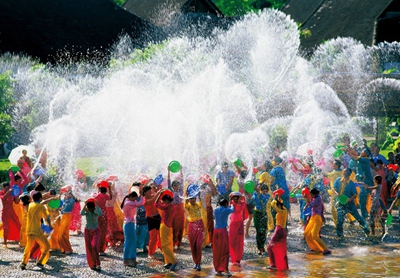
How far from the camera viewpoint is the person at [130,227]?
1292 cm

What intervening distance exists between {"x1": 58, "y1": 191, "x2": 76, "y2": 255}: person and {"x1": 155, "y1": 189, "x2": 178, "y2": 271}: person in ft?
6.05

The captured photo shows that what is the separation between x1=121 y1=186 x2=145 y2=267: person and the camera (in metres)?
12.9

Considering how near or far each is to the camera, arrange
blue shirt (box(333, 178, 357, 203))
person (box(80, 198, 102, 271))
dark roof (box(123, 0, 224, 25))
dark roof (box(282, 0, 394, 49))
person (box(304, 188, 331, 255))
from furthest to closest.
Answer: dark roof (box(123, 0, 224, 25)) < dark roof (box(282, 0, 394, 49)) < blue shirt (box(333, 178, 357, 203)) < person (box(304, 188, 331, 255)) < person (box(80, 198, 102, 271))

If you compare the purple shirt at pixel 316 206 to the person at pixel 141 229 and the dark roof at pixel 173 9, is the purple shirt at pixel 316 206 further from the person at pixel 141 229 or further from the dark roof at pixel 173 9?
the dark roof at pixel 173 9

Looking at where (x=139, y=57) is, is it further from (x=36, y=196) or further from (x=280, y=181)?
(x=36, y=196)

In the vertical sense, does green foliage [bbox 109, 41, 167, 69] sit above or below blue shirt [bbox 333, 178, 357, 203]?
above

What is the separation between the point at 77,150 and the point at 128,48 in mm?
6887

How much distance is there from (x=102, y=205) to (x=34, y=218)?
142 cm

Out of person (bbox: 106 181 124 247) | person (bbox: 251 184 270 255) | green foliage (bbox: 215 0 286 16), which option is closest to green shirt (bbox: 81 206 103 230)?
person (bbox: 106 181 124 247)

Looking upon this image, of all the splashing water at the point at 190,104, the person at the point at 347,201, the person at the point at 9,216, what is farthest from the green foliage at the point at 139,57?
the person at the point at 347,201

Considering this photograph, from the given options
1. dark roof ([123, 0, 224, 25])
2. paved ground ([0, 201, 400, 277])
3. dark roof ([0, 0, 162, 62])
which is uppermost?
dark roof ([123, 0, 224, 25])

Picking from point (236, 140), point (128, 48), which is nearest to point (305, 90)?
point (236, 140)

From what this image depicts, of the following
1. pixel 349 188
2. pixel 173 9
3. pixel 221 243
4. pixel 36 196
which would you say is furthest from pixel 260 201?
pixel 173 9

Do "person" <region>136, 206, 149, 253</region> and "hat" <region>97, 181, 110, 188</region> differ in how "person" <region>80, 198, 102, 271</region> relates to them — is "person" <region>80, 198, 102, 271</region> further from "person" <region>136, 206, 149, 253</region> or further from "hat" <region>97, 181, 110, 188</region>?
"person" <region>136, 206, 149, 253</region>
